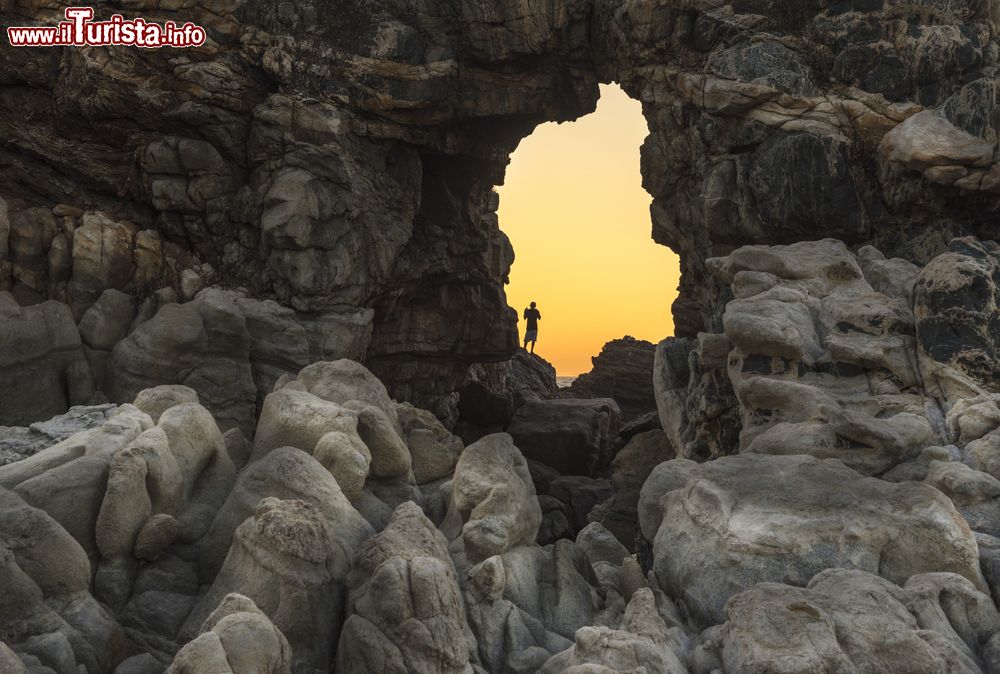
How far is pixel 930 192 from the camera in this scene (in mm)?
28797

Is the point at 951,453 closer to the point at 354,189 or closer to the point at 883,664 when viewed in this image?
the point at 883,664

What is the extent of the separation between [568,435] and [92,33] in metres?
27.0

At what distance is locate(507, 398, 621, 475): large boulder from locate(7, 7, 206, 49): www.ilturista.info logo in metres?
23.7

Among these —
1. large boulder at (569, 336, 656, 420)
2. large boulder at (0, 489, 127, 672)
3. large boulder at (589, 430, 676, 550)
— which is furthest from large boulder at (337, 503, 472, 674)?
large boulder at (569, 336, 656, 420)

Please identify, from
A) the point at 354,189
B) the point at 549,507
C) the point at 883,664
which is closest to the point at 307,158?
the point at 354,189

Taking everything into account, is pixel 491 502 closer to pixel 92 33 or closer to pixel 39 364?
pixel 39 364

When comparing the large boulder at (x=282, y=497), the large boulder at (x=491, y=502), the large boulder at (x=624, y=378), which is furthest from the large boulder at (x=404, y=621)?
the large boulder at (x=624, y=378)

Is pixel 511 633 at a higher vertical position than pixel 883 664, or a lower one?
lower

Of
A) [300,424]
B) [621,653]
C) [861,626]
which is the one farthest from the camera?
[300,424]

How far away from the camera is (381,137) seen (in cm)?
3747

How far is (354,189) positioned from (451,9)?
28.5 ft

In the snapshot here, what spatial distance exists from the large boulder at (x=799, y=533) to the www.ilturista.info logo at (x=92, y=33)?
29.9 meters

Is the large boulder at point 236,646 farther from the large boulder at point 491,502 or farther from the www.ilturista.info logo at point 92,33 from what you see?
the www.ilturista.info logo at point 92,33

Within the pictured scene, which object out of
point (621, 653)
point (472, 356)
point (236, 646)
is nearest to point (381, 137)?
point (472, 356)
